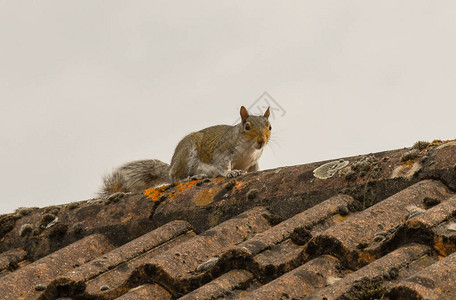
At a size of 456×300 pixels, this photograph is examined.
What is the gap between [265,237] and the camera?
3637 millimetres

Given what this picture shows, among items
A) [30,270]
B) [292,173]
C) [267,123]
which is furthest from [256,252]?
[267,123]

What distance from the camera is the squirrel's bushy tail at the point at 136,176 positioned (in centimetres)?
690

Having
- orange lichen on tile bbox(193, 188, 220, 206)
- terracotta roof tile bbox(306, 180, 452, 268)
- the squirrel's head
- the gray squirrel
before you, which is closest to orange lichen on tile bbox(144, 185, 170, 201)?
orange lichen on tile bbox(193, 188, 220, 206)

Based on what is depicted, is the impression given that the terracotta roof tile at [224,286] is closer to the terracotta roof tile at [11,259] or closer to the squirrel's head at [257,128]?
the terracotta roof tile at [11,259]

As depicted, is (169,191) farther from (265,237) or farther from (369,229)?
(369,229)

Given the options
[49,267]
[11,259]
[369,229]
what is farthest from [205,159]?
[369,229]

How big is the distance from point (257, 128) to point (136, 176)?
4.32 feet

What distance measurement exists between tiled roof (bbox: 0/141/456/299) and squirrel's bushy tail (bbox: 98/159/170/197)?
4.68 ft

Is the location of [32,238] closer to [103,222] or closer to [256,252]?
[103,222]

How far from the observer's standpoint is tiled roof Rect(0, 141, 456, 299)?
296 cm

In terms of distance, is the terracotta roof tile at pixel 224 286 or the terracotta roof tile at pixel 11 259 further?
the terracotta roof tile at pixel 11 259

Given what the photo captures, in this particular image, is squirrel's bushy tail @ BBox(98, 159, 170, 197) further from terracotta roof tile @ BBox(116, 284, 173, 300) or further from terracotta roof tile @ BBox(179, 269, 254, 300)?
terracotta roof tile @ BBox(179, 269, 254, 300)

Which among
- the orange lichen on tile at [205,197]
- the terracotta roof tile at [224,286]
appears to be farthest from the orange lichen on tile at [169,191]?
the terracotta roof tile at [224,286]

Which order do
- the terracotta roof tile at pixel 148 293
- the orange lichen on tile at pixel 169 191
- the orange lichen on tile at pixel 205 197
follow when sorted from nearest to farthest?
the terracotta roof tile at pixel 148 293 → the orange lichen on tile at pixel 205 197 → the orange lichen on tile at pixel 169 191
